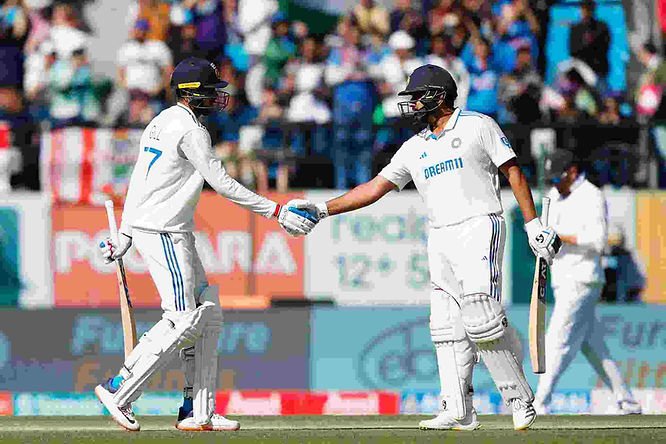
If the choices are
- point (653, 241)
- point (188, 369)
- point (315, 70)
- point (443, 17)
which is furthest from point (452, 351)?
point (443, 17)

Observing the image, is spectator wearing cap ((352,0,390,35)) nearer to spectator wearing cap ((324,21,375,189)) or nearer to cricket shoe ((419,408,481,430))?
spectator wearing cap ((324,21,375,189))

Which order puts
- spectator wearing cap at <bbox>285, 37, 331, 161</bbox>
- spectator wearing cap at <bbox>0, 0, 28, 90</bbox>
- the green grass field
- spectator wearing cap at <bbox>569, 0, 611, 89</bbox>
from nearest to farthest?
1. the green grass field
2. spectator wearing cap at <bbox>285, 37, 331, 161</bbox>
3. spectator wearing cap at <bbox>0, 0, 28, 90</bbox>
4. spectator wearing cap at <bbox>569, 0, 611, 89</bbox>

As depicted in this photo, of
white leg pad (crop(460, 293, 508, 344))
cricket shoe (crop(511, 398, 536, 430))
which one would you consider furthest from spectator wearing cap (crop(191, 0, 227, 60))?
cricket shoe (crop(511, 398, 536, 430))

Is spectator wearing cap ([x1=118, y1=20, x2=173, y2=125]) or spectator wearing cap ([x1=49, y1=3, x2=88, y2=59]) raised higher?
spectator wearing cap ([x1=49, y1=3, x2=88, y2=59])

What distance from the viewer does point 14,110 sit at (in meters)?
15.6

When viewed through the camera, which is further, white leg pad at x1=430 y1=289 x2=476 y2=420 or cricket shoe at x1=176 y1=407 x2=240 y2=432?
cricket shoe at x1=176 y1=407 x2=240 y2=432

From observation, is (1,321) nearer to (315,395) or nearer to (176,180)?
(315,395)

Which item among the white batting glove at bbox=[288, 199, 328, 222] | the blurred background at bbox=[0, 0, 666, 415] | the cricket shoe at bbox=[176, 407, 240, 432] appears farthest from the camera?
the blurred background at bbox=[0, 0, 666, 415]

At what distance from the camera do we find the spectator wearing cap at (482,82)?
1540cm

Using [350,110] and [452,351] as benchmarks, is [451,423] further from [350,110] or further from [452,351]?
[350,110]

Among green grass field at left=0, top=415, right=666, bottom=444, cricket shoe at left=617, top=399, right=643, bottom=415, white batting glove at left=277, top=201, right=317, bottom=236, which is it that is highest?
Result: white batting glove at left=277, top=201, right=317, bottom=236

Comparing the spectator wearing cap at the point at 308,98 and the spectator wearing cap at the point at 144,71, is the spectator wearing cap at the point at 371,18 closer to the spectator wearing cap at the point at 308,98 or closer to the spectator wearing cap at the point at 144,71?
the spectator wearing cap at the point at 308,98

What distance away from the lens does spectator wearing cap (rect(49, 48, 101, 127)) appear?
15383 millimetres

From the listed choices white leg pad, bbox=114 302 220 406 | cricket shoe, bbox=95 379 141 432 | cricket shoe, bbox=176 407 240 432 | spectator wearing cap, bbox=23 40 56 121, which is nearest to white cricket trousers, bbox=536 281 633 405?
cricket shoe, bbox=176 407 240 432
